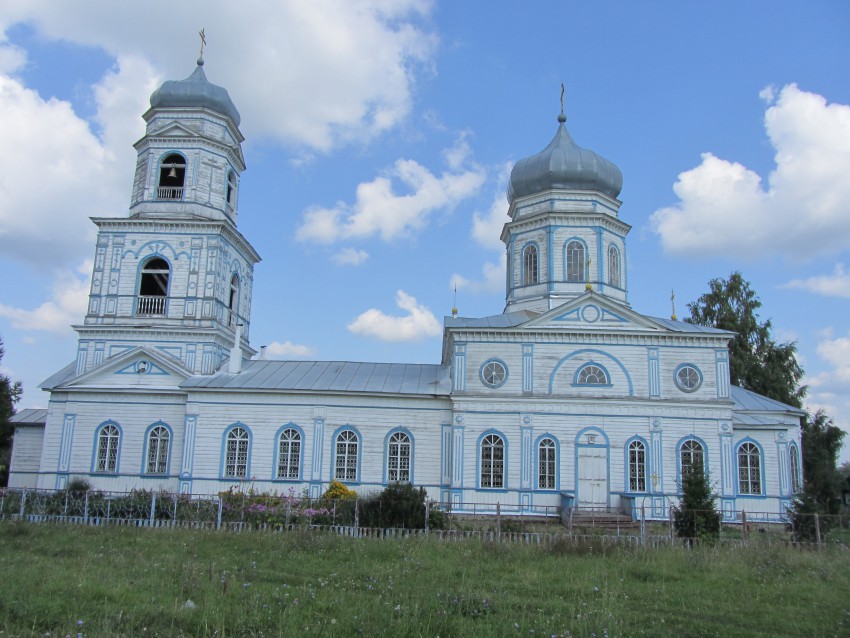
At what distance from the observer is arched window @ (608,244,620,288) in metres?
27.7

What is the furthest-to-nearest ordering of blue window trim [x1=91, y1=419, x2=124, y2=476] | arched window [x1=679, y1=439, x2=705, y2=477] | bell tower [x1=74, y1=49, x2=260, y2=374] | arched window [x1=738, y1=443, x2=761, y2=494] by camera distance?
bell tower [x1=74, y1=49, x2=260, y2=374]
blue window trim [x1=91, y1=419, x2=124, y2=476]
arched window [x1=738, y1=443, x2=761, y2=494]
arched window [x1=679, y1=439, x2=705, y2=477]

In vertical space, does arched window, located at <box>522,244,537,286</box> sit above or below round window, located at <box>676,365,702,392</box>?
above

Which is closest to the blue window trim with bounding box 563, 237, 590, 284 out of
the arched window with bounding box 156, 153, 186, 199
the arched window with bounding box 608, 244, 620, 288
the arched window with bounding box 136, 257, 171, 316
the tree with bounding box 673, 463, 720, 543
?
the arched window with bounding box 608, 244, 620, 288

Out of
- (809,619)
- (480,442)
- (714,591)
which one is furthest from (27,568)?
(480,442)

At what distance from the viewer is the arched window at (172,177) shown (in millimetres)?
26391

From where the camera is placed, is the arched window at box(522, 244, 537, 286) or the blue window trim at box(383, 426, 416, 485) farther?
the arched window at box(522, 244, 537, 286)

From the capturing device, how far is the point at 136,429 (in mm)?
24531

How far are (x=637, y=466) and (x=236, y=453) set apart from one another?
13.1 m

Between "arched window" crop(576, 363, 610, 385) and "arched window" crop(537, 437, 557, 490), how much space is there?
7.32 feet

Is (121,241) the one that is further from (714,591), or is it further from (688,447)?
(714,591)

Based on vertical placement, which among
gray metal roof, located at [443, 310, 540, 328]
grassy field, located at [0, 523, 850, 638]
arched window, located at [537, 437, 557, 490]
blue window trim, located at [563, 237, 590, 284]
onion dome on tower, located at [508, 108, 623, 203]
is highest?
onion dome on tower, located at [508, 108, 623, 203]

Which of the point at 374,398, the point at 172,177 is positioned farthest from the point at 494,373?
the point at 172,177

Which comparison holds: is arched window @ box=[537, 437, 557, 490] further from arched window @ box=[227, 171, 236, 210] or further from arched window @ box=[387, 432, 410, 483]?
arched window @ box=[227, 171, 236, 210]

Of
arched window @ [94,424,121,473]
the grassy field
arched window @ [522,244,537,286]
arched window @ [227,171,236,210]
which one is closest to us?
the grassy field
